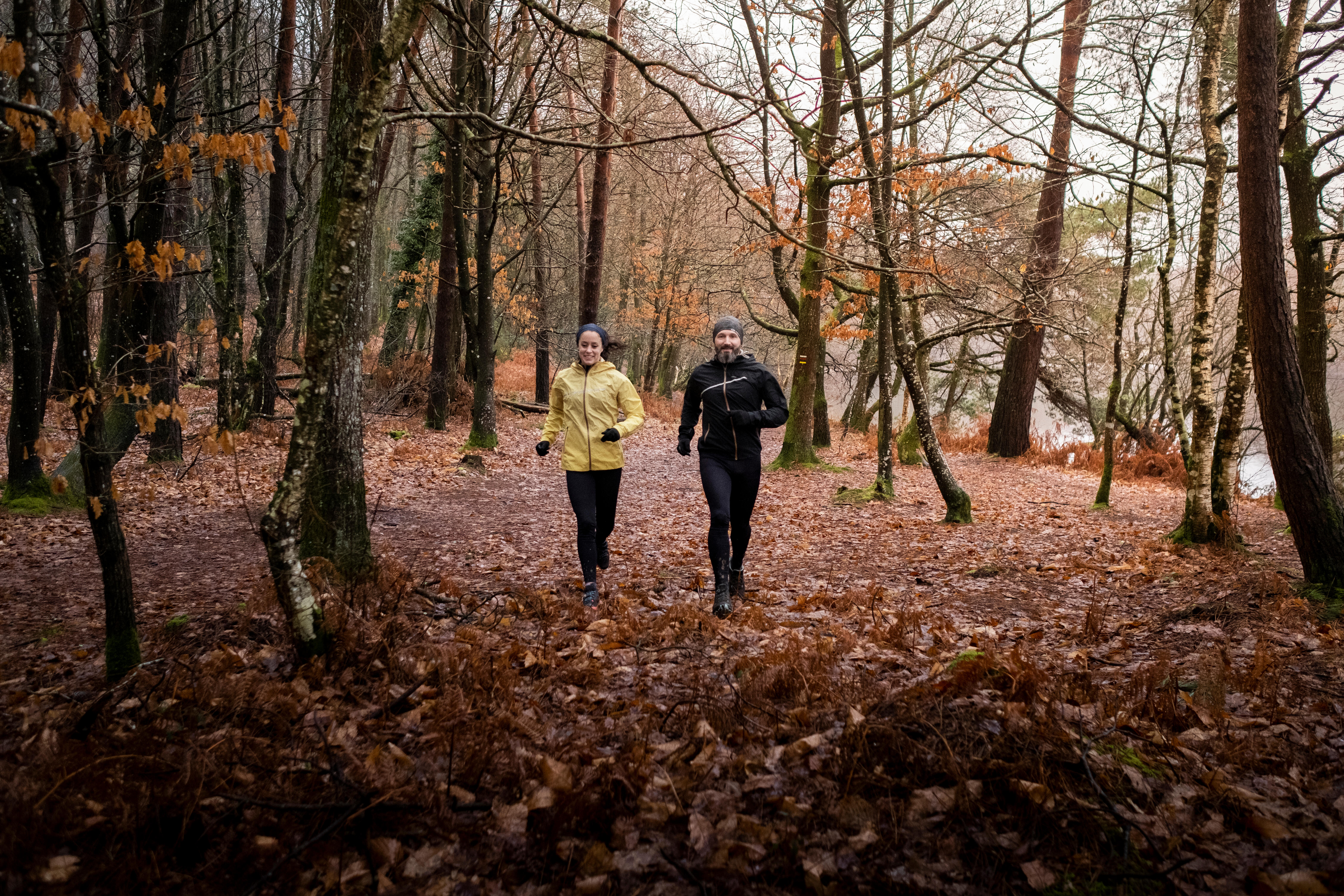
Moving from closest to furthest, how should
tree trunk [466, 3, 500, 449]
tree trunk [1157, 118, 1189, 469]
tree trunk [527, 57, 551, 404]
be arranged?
tree trunk [1157, 118, 1189, 469], tree trunk [466, 3, 500, 449], tree trunk [527, 57, 551, 404]

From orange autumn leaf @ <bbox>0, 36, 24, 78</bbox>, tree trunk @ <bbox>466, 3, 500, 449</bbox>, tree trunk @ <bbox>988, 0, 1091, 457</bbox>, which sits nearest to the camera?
orange autumn leaf @ <bbox>0, 36, 24, 78</bbox>

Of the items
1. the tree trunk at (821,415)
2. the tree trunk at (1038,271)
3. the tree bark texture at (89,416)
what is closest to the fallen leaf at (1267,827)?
the tree bark texture at (89,416)

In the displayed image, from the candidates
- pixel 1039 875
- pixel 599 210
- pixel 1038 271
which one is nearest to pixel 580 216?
pixel 599 210

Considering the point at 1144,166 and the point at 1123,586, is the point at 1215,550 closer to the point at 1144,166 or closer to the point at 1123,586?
the point at 1123,586

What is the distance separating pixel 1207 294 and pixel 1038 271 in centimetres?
352

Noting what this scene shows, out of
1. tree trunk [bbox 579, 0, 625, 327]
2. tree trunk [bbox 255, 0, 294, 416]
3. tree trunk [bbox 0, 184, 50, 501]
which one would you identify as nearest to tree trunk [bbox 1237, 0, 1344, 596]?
tree trunk [bbox 0, 184, 50, 501]

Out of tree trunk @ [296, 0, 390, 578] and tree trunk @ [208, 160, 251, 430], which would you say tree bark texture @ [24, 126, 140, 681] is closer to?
tree trunk @ [296, 0, 390, 578]

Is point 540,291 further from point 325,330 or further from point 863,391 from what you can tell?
point 325,330

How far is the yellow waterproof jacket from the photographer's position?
5434 mm

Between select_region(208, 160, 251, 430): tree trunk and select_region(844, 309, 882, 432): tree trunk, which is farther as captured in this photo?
select_region(844, 309, 882, 432): tree trunk

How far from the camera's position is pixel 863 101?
29.4 feet

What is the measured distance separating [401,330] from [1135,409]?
74.6 ft

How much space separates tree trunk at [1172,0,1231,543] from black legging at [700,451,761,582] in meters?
4.55

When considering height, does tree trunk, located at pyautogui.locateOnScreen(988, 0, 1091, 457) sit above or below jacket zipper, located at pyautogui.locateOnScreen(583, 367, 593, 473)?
above
